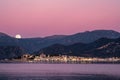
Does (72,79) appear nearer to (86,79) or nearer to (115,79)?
(86,79)

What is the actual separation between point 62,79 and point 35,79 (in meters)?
7.83

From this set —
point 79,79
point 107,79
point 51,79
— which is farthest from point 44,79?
point 107,79

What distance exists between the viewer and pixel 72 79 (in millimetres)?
115062

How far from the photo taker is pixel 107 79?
112375 mm

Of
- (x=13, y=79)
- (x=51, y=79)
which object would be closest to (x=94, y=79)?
(x=51, y=79)

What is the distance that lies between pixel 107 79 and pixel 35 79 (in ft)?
66.9

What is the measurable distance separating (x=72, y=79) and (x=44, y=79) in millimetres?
7982

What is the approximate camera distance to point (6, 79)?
4523 inches

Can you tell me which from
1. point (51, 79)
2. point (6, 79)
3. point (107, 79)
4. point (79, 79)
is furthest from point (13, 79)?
point (107, 79)

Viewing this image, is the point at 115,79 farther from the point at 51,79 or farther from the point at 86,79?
the point at 51,79

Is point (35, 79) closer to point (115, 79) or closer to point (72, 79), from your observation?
point (72, 79)

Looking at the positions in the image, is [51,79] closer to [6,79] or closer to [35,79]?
[35,79]

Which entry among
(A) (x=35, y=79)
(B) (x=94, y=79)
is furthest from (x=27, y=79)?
(B) (x=94, y=79)

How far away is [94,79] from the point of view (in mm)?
113875
